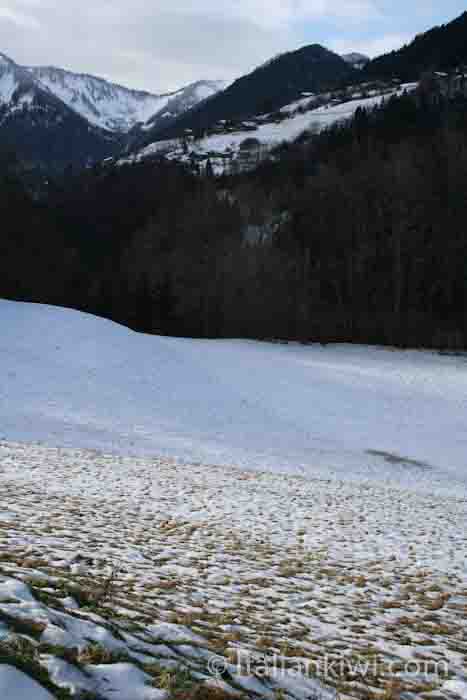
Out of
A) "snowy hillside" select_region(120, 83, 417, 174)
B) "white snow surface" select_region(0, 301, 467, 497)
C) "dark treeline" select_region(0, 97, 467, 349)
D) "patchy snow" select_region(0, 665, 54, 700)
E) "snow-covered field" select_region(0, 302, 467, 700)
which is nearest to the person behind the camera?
"patchy snow" select_region(0, 665, 54, 700)

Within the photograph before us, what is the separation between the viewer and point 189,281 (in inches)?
2029

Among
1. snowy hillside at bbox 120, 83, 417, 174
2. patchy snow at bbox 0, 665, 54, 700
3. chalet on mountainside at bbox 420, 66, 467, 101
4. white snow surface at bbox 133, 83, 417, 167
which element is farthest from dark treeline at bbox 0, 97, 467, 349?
white snow surface at bbox 133, 83, 417, 167

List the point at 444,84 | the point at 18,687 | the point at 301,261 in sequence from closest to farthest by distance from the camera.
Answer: the point at 18,687 < the point at 301,261 < the point at 444,84

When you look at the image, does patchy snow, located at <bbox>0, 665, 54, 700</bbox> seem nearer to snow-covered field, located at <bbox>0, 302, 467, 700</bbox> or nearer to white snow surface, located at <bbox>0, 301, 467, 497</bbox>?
snow-covered field, located at <bbox>0, 302, 467, 700</bbox>

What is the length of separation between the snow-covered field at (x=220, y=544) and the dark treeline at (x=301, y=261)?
2297cm

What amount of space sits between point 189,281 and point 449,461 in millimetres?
34886

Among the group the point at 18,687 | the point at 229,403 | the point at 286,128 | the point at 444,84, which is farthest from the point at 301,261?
the point at 286,128

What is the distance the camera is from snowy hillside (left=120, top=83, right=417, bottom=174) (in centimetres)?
13950

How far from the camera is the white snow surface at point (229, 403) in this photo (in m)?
19.5

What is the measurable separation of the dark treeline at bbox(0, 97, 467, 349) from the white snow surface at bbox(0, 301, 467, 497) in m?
12.1

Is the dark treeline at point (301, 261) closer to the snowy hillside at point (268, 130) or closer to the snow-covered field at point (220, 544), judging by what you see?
the snow-covered field at point (220, 544)

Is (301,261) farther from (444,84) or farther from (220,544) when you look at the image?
(444,84)

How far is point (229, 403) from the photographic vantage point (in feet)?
86.5

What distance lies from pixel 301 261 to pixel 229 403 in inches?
1330
